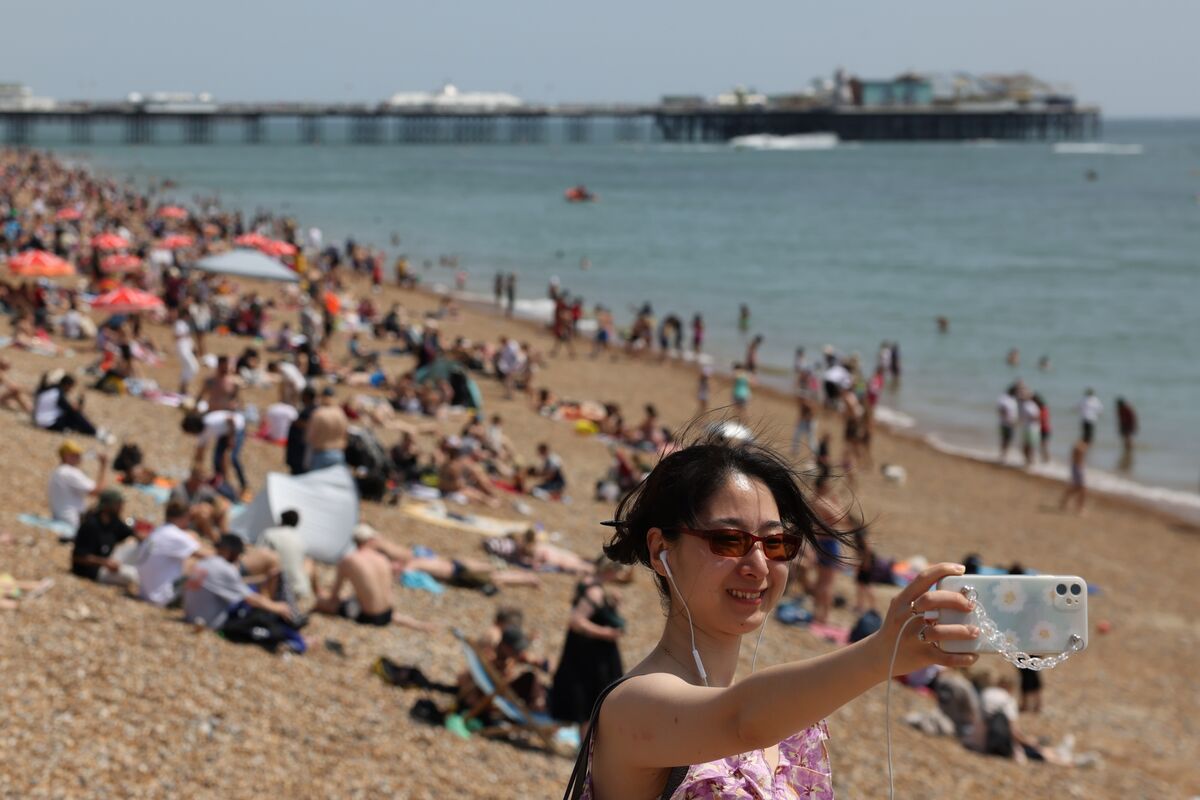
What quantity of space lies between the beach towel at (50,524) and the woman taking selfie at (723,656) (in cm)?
734

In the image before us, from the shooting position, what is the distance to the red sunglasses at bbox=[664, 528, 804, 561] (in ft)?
6.15

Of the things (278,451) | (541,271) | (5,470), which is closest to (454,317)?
(541,271)

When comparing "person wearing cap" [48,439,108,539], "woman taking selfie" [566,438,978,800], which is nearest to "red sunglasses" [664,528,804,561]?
"woman taking selfie" [566,438,978,800]

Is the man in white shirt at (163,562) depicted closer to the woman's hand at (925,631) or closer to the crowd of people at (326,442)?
the crowd of people at (326,442)

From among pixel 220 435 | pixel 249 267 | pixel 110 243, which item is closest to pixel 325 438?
pixel 220 435

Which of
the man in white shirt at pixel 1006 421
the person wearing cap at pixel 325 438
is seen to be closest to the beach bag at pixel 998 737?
the person wearing cap at pixel 325 438

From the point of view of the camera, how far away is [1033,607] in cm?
168

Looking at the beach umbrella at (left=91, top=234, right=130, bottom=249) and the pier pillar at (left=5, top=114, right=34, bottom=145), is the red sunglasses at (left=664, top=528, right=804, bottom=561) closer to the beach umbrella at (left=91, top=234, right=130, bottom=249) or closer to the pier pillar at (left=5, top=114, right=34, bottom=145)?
the beach umbrella at (left=91, top=234, right=130, bottom=249)

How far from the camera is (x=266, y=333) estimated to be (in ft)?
70.7

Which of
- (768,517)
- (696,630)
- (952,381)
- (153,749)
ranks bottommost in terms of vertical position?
(952,381)

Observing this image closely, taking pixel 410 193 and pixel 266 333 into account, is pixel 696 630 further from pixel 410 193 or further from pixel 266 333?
pixel 410 193

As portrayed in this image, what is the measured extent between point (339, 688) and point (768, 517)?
211 inches

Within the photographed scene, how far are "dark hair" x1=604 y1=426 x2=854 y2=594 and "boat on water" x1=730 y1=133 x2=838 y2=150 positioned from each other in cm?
13487

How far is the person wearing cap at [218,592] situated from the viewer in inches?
280
